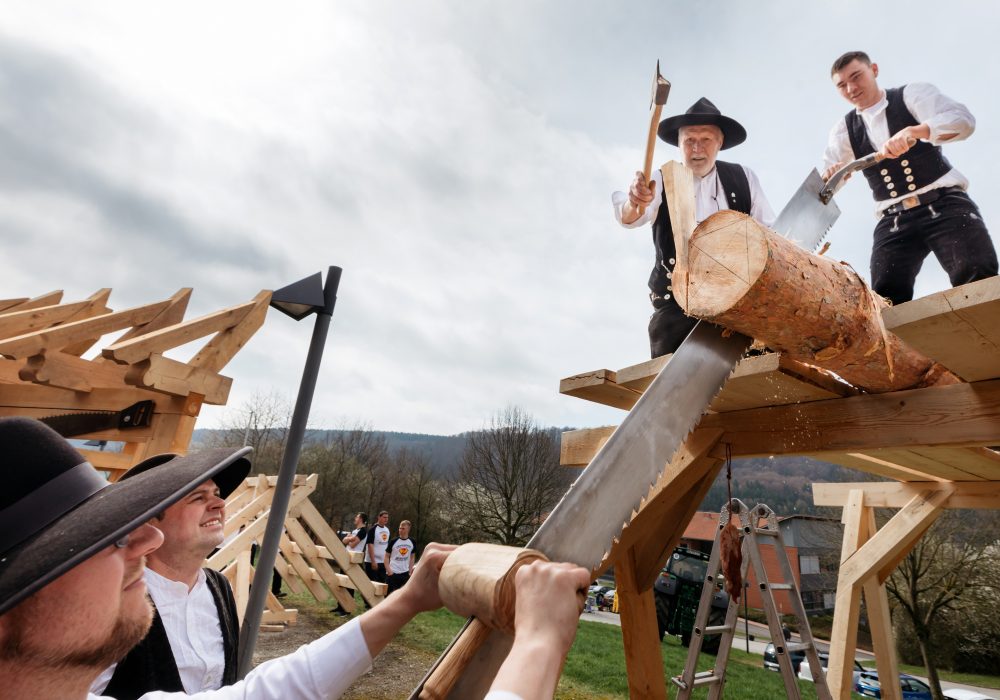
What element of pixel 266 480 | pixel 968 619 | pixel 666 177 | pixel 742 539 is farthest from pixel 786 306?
pixel 968 619

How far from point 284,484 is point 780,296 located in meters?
3.24

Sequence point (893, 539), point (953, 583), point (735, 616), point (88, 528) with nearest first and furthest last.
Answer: point (88, 528) → point (735, 616) → point (893, 539) → point (953, 583)

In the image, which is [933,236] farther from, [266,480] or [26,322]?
[266,480]

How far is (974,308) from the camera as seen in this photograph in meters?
1.86

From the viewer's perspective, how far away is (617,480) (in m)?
1.90

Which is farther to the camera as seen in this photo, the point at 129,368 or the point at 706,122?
the point at 129,368

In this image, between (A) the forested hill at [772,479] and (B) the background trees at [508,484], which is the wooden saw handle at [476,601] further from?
(A) the forested hill at [772,479]

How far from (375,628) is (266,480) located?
8610 millimetres

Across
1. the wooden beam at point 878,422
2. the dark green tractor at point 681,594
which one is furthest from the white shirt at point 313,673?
the dark green tractor at point 681,594

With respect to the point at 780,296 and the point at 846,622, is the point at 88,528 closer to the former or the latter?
the point at 780,296

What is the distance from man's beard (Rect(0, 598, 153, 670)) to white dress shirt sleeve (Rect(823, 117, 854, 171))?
4.33 metres

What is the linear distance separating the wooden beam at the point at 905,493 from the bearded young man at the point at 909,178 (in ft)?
9.95

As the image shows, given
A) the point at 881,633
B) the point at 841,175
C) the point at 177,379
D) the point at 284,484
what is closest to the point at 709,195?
the point at 841,175

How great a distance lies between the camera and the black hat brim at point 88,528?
0.82 metres
